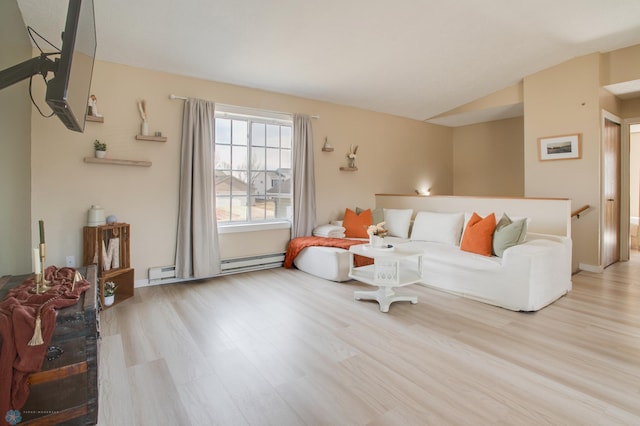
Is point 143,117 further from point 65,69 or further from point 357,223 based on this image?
point 357,223

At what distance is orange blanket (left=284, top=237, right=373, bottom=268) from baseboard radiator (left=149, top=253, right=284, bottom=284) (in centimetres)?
17

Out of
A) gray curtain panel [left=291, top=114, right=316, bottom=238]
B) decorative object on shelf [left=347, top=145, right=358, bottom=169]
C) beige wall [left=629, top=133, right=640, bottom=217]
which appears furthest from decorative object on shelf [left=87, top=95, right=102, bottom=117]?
beige wall [left=629, top=133, right=640, bottom=217]

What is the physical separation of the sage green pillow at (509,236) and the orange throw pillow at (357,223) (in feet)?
6.04

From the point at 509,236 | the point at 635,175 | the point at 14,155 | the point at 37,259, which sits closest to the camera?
the point at 37,259

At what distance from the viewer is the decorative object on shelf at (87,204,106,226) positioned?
3.34 meters

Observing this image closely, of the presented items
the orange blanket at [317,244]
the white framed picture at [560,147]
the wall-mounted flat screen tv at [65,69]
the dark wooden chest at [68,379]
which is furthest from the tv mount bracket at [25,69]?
the white framed picture at [560,147]

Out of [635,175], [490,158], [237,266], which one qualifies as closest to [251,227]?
[237,266]

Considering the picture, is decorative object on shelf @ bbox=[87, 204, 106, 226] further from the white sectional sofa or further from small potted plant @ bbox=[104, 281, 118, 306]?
the white sectional sofa

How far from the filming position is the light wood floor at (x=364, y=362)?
171 centimetres

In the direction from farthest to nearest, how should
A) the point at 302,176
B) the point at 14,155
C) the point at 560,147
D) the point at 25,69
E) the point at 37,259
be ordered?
the point at 302,176 < the point at 560,147 < the point at 14,155 < the point at 37,259 < the point at 25,69

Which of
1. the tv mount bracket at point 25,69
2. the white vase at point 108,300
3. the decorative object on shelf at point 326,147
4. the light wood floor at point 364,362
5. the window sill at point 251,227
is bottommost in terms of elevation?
the light wood floor at point 364,362

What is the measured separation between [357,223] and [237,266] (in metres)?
1.82

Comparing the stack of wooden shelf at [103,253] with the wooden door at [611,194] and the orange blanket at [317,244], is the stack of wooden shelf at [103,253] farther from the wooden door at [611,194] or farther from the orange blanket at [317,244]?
the wooden door at [611,194]

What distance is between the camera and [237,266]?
450 cm
